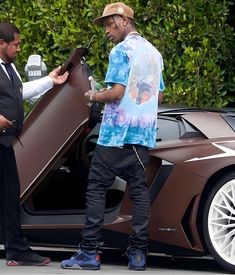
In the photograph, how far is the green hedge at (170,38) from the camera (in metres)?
9.89

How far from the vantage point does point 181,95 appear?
9820 mm

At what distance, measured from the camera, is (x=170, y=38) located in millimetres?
9984

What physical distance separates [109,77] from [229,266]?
1532mm

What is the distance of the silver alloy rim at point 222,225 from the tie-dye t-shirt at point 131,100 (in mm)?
609

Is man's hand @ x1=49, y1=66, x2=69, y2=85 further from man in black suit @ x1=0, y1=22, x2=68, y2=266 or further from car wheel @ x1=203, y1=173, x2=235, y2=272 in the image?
car wheel @ x1=203, y1=173, x2=235, y2=272

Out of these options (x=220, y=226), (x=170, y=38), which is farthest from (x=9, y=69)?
(x=170, y=38)

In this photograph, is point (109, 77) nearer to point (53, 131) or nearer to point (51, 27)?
point (53, 131)

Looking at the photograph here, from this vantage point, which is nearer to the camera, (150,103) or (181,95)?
(150,103)

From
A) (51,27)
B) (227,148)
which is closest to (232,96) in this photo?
(51,27)

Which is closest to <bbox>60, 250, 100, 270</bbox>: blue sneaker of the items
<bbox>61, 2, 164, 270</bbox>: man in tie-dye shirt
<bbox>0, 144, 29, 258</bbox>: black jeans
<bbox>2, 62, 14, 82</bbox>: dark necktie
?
<bbox>61, 2, 164, 270</bbox>: man in tie-dye shirt

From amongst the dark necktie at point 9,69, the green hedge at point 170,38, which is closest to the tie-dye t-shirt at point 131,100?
the dark necktie at point 9,69

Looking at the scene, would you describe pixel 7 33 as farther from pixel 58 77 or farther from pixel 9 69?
pixel 58 77

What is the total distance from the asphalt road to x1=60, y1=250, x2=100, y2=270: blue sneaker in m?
0.05

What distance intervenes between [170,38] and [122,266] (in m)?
3.28
